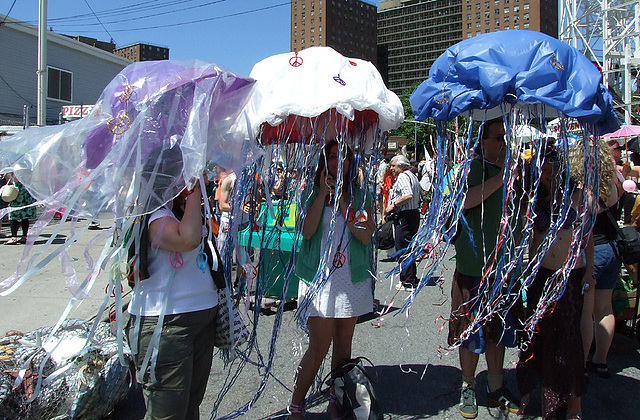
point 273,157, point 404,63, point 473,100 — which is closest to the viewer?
point 473,100

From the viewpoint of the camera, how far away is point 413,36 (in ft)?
495

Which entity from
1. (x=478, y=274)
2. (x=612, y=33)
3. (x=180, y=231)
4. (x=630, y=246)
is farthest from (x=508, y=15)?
(x=180, y=231)

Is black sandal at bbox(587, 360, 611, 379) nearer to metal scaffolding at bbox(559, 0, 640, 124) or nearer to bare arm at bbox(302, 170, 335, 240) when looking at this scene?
bare arm at bbox(302, 170, 335, 240)

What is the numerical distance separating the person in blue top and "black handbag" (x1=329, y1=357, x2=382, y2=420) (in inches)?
3.0

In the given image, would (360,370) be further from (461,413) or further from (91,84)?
(91,84)

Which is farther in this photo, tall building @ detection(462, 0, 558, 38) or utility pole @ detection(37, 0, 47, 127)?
tall building @ detection(462, 0, 558, 38)

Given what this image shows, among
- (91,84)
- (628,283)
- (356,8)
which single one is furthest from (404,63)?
(628,283)

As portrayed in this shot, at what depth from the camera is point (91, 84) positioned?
22.4 metres

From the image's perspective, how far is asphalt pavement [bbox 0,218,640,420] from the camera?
116 inches

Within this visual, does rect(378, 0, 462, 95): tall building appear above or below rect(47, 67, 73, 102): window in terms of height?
above

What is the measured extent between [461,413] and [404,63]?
159777 millimetres

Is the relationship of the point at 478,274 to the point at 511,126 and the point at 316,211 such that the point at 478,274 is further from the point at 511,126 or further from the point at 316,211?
the point at 316,211

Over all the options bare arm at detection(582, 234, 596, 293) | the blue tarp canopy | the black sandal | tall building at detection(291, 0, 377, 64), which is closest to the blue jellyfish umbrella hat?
the blue tarp canopy

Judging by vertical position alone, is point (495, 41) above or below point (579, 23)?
below
